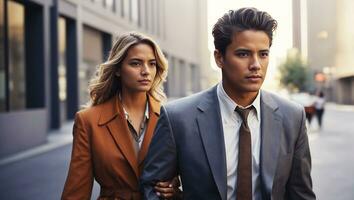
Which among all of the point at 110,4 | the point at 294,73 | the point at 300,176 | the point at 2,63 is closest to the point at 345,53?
the point at 294,73

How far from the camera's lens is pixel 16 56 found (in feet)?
61.0

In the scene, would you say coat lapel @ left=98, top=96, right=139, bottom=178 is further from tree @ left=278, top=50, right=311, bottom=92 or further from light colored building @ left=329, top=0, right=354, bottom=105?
tree @ left=278, top=50, right=311, bottom=92

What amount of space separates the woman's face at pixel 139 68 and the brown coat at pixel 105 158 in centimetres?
22

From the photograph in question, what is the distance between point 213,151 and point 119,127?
3.89 feet

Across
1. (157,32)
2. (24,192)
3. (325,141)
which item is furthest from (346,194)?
(157,32)

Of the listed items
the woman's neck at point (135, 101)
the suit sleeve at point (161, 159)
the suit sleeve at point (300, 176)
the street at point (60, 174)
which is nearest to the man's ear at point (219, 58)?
the suit sleeve at point (161, 159)

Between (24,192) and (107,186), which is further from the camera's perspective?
(24,192)

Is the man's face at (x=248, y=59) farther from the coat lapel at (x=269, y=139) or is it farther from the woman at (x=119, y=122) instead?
the woman at (x=119, y=122)

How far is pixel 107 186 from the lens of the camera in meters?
3.37

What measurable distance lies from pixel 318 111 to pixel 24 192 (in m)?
15.6

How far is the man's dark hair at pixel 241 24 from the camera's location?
8.00ft

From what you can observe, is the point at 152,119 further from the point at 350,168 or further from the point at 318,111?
the point at 318,111

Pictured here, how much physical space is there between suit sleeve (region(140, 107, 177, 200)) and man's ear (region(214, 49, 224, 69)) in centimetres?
35

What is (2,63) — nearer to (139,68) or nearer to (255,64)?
(139,68)
